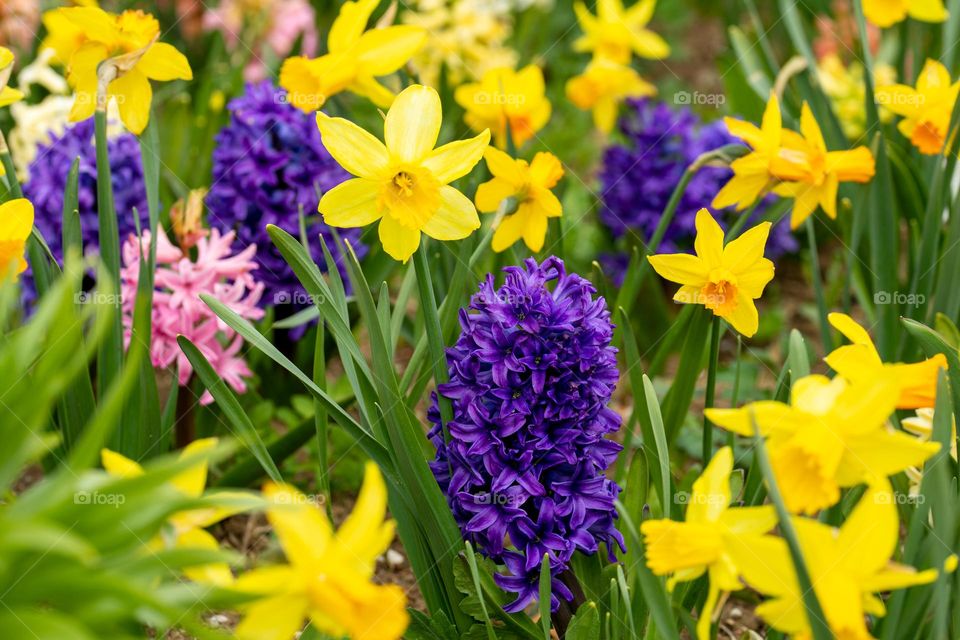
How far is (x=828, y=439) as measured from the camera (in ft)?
3.51

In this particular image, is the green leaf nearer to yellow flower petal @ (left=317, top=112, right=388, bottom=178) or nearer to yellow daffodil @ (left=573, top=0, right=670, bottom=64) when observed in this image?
yellow flower petal @ (left=317, top=112, right=388, bottom=178)

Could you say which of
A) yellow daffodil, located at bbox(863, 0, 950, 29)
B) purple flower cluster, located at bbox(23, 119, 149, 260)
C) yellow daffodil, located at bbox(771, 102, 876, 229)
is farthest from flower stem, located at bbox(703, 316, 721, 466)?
purple flower cluster, located at bbox(23, 119, 149, 260)

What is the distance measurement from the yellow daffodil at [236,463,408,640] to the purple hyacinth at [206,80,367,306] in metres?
1.16

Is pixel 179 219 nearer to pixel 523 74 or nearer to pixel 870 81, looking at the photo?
pixel 523 74

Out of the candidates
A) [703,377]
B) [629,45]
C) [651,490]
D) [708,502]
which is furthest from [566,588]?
[629,45]

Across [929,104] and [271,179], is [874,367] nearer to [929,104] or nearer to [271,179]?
[929,104]

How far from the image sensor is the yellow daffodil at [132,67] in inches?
67.7

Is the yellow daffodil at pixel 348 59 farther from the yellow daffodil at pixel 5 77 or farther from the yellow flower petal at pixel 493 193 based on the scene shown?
the yellow daffodil at pixel 5 77

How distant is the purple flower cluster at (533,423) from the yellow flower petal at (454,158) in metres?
0.17

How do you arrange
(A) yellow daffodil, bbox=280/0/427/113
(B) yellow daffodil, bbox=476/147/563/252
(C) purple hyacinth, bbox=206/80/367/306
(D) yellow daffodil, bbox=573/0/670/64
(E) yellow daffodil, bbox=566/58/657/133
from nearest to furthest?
(B) yellow daffodil, bbox=476/147/563/252, (A) yellow daffodil, bbox=280/0/427/113, (C) purple hyacinth, bbox=206/80/367/306, (E) yellow daffodil, bbox=566/58/657/133, (D) yellow daffodil, bbox=573/0/670/64

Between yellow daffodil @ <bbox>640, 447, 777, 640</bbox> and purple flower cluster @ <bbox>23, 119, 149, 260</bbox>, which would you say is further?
purple flower cluster @ <bbox>23, 119, 149, 260</bbox>

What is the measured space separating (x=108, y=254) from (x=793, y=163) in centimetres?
123

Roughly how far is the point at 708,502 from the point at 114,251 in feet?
3.69

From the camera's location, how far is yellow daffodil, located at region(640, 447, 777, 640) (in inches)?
42.8
